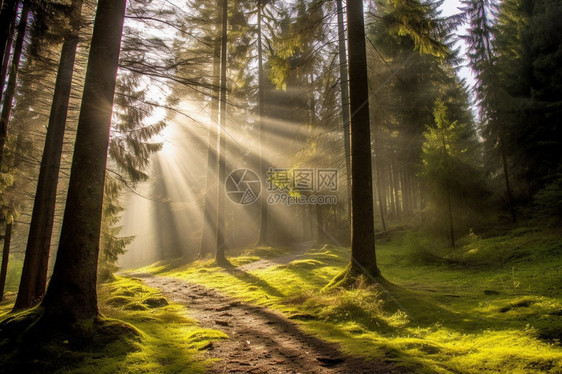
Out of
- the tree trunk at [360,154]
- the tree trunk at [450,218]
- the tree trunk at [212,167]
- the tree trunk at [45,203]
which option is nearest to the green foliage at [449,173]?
the tree trunk at [450,218]

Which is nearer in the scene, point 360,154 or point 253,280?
point 360,154

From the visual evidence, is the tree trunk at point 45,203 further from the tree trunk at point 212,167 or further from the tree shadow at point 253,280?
the tree trunk at point 212,167

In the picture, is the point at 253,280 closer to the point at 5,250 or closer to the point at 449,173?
the point at 5,250

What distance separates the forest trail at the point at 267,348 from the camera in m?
3.61

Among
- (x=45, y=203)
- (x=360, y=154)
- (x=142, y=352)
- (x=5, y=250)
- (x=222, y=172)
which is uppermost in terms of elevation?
(x=222, y=172)

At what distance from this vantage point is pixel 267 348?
446 centimetres

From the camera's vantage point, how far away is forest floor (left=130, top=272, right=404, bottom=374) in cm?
362

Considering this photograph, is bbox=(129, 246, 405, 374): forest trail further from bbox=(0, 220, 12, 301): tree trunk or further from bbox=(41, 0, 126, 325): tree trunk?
bbox=(0, 220, 12, 301): tree trunk

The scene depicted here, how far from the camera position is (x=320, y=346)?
4.38 meters

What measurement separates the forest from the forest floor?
0.04 metres

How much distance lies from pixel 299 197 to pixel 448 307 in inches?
280

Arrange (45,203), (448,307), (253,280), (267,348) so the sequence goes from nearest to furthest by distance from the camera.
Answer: (267,348)
(448,307)
(45,203)
(253,280)

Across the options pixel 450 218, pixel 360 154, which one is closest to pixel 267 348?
pixel 360 154

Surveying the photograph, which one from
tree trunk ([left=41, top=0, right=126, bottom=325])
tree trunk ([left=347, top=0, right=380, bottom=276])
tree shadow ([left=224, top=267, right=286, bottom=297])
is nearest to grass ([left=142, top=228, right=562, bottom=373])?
tree shadow ([left=224, top=267, right=286, bottom=297])
